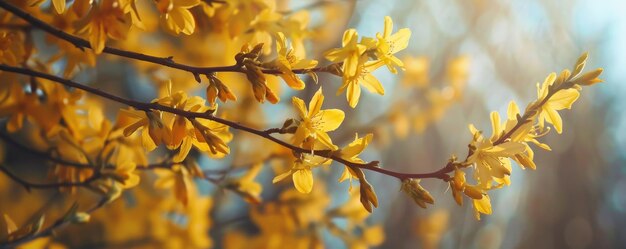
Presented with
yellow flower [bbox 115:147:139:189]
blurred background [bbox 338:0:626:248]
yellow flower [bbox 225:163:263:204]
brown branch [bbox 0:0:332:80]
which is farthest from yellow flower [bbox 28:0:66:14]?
blurred background [bbox 338:0:626:248]

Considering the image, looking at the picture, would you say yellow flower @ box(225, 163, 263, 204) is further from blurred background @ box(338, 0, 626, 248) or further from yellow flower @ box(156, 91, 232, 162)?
blurred background @ box(338, 0, 626, 248)

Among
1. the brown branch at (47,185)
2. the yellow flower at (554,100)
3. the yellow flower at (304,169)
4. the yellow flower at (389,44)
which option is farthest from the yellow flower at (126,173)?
the yellow flower at (554,100)

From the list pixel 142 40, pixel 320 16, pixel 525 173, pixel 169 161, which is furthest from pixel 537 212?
pixel 169 161

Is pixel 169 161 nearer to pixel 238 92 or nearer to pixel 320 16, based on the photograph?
pixel 238 92

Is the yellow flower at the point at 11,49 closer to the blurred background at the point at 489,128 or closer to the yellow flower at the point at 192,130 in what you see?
the yellow flower at the point at 192,130

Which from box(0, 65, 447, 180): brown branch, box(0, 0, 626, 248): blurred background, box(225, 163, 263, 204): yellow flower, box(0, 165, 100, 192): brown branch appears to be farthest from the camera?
box(0, 0, 626, 248): blurred background
